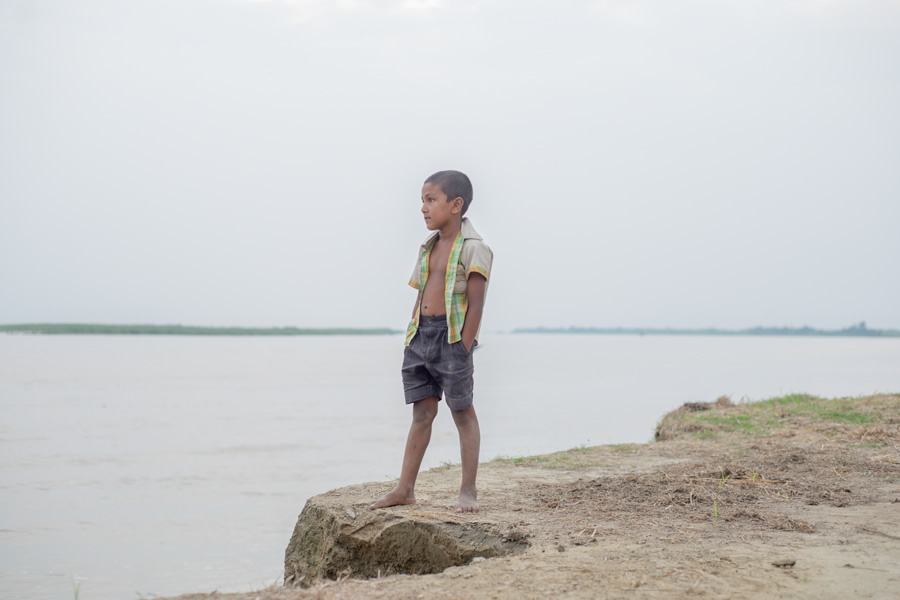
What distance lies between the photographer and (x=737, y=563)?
3.17 m

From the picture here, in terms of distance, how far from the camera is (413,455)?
4328mm

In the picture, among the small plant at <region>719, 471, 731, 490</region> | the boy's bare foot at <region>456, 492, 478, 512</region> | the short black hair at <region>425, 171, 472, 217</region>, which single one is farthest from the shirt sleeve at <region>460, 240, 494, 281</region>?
the small plant at <region>719, 471, 731, 490</region>

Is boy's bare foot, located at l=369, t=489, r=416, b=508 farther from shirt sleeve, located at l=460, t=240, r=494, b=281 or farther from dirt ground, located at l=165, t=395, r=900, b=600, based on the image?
shirt sleeve, located at l=460, t=240, r=494, b=281

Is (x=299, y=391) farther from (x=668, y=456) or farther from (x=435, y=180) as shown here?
(x=435, y=180)

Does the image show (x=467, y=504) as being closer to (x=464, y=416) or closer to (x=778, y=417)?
(x=464, y=416)

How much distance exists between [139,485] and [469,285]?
690 centimetres

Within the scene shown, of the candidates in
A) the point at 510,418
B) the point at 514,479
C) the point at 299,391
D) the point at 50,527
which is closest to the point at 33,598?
the point at 50,527

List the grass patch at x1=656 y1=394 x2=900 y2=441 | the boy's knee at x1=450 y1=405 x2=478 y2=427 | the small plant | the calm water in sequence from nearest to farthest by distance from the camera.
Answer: the boy's knee at x1=450 y1=405 x2=478 y2=427
the small plant
the calm water
the grass patch at x1=656 y1=394 x2=900 y2=441

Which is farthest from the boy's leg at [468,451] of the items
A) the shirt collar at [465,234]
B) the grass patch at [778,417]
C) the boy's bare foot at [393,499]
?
the grass patch at [778,417]

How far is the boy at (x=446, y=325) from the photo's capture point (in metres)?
4.17

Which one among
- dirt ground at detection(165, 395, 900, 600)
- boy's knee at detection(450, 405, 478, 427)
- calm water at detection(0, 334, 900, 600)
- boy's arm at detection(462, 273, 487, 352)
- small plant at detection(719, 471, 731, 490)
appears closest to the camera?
dirt ground at detection(165, 395, 900, 600)

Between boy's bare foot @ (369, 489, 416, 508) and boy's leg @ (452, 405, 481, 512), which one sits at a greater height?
boy's leg @ (452, 405, 481, 512)

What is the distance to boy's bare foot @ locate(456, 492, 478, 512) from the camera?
4.21m

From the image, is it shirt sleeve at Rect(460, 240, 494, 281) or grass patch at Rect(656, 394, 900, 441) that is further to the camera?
grass patch at Rect(656, 394, 900, 441)
